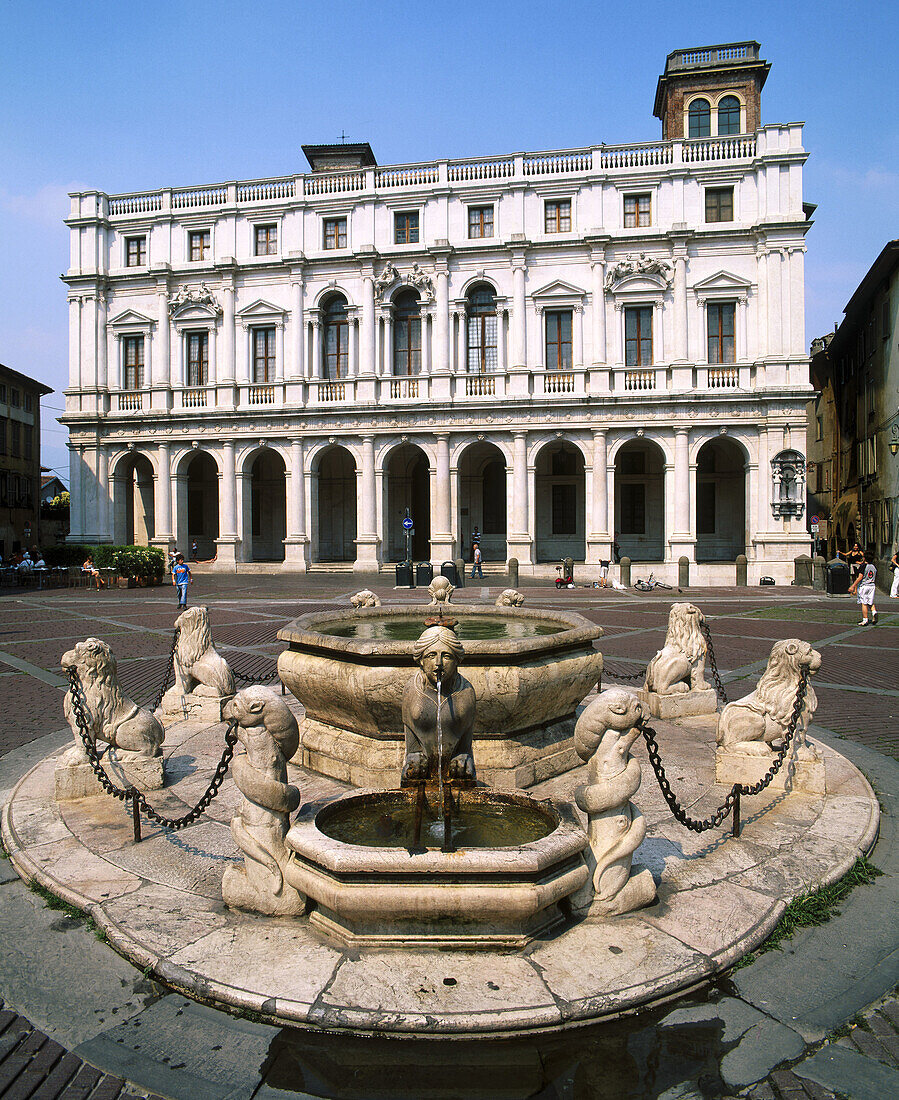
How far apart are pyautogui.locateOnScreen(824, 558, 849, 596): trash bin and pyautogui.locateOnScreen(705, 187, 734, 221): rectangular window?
15.7 metres

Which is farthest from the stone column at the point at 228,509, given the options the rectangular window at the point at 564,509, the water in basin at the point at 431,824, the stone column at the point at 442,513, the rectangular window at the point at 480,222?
the water in basin at the point at 431,824

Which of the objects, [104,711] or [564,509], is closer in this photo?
[104,711]

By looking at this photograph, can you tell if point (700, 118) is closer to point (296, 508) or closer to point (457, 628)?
point (296, 508)

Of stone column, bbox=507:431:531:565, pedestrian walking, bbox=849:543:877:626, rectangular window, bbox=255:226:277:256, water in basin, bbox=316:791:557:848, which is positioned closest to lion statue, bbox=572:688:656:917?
water in basin, bbox=316:791:557:848

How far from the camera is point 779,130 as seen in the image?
2866 cm

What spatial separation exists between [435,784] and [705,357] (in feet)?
95.1

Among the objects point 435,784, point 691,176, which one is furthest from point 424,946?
point 691,176

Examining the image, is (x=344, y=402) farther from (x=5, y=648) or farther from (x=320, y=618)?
(x=320, y=618)

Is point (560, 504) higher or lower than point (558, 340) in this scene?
lower

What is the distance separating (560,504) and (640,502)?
3.82 metres

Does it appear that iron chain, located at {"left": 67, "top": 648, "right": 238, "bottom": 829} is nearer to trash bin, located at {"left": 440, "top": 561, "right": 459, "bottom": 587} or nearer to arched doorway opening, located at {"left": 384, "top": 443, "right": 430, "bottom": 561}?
trash bin, located at {"left": 440, "top": 561, "right": 459, "bottom": 587}

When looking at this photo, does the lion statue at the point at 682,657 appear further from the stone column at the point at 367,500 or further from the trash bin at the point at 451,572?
the stone column at the point at 367,500

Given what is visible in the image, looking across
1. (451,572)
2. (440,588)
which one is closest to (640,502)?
(451,572)

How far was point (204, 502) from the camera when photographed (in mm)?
38219
